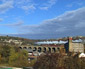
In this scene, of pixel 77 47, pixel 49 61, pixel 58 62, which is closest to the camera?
pixel 58 62

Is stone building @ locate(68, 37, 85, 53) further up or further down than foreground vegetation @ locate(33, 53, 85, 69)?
further up

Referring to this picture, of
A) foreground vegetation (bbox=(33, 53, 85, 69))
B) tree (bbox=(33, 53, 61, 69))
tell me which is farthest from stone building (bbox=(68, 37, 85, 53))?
tree (bbox=(33, 53, 61, 69))

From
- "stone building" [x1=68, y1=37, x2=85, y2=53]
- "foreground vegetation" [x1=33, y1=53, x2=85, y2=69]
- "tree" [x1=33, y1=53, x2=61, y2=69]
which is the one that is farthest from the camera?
"stone building" [x1=68, y1=37, x2=85, y2=53]

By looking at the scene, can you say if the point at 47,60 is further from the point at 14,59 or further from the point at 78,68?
the point at 14,59

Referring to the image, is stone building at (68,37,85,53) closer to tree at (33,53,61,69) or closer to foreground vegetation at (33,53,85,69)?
foreground vegetation at (33,53,85,69)

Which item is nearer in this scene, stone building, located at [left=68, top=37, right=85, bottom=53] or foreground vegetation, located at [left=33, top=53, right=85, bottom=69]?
foreground vegetation, located at [left=33, top=53, right=85, bottom=69]

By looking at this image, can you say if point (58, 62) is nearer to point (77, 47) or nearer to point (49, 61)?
point (49, 61)

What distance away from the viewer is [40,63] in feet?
119

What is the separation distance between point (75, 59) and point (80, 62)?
1.09 meters

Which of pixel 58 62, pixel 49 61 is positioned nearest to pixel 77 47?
pixel 58 62

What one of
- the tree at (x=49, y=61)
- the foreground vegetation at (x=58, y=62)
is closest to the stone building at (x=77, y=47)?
the foreground vegetation at (x=58, y=62)

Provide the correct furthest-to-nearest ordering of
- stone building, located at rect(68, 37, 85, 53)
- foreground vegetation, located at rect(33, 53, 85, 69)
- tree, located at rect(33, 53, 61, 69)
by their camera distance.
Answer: stone building, located at rect(68, 37, 85, 53) → foreground vegetation, located at rect(33, 53, 85, 69) → tree, located at rect(33, 53, 61, 69)

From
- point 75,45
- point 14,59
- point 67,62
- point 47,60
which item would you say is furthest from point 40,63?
point 75,45

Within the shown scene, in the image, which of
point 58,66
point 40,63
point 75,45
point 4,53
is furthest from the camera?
point 75,45
